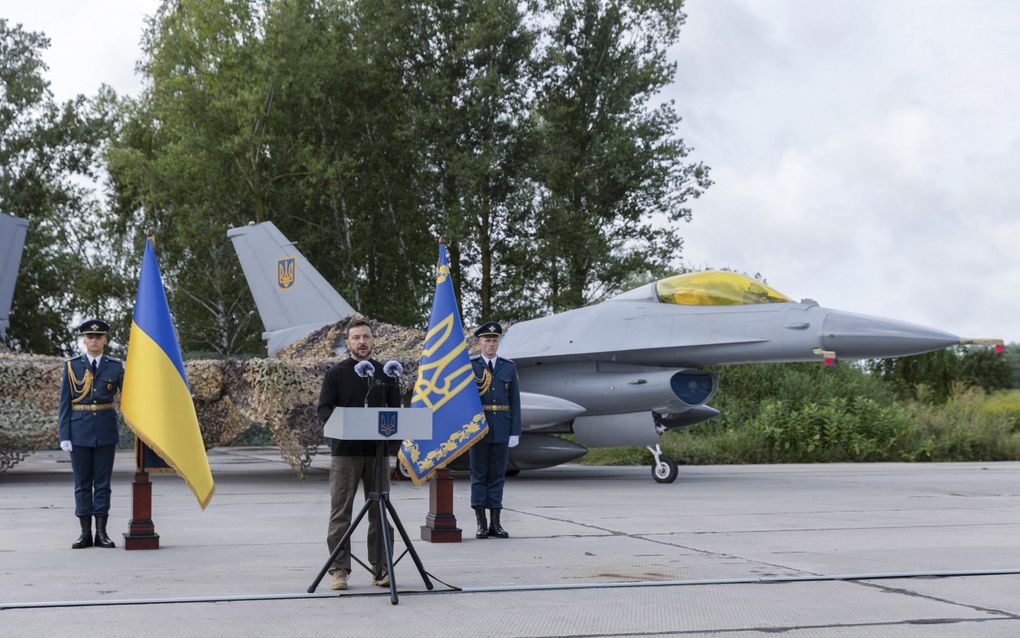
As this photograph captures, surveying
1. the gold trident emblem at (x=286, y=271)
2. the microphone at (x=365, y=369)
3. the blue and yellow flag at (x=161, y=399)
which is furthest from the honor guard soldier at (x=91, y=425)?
the gold trident emblem at (x=286, y=271)

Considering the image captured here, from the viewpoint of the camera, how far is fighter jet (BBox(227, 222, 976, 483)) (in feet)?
39.5

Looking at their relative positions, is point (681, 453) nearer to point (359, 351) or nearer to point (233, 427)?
point (233, 427)

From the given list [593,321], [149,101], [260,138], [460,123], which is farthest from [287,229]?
[593,321]

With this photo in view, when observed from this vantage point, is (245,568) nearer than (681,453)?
Yes

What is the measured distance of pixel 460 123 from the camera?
29.6m

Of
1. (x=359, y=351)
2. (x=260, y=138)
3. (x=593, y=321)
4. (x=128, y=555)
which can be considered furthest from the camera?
(x=260, y=138)

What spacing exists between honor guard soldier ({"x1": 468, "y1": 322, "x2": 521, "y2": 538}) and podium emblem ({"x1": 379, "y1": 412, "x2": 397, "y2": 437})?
8.90 feet

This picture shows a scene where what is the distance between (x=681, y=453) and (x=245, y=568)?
13958 mm

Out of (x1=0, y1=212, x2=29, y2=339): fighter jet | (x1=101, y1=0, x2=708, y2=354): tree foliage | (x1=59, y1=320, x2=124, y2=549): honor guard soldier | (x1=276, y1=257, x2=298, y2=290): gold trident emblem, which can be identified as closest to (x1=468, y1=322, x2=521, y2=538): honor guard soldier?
(x1=59, y1=320, x2=124, y2=549): honor guard soldier

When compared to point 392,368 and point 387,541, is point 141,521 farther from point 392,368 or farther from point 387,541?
point 392,368

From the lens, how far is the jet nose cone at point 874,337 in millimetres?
11617

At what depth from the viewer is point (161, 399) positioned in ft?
25.1

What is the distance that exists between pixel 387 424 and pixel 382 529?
0.60m

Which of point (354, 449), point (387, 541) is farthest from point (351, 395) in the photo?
point (387, 541)
